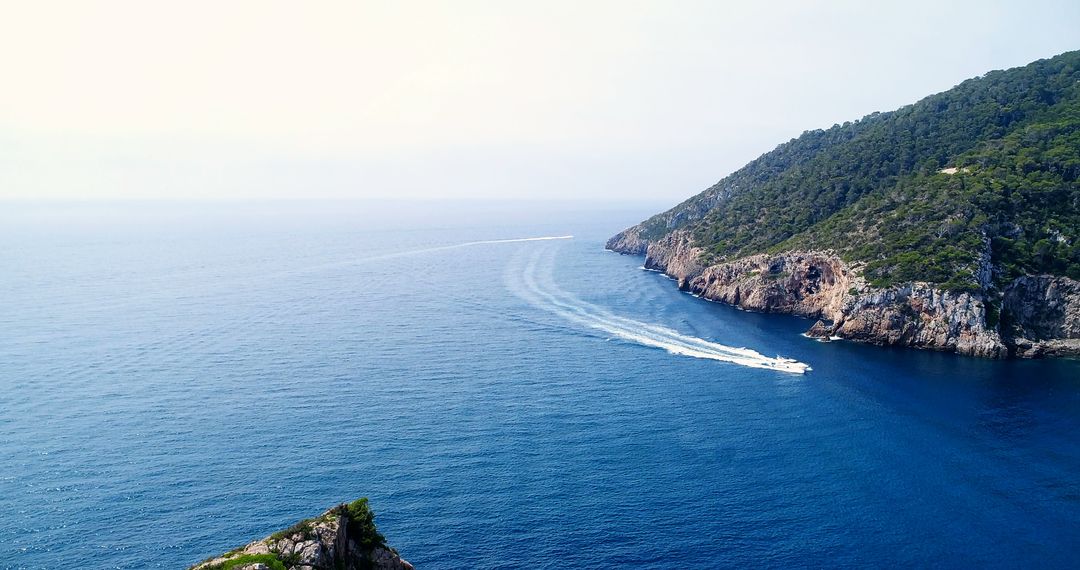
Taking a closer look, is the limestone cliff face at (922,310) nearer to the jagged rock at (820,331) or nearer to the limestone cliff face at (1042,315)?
the limestone cliff face at (1042,315)

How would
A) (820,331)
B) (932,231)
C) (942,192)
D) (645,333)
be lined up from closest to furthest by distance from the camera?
(820,331)
(645,333)
(932,231)
(942,192)

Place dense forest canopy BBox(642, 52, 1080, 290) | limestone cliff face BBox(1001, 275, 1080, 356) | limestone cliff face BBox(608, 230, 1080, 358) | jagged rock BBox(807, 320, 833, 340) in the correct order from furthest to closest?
1. jagged rock BBox(807, 320, 833, 340)
2. dense forest canopy BBox(642, 52, 1080, 290)
3. limestone cliff face BBox(608, 230, 1080, 358)
4. limestone cliff face BBox(1001, 275, 1080, 356)

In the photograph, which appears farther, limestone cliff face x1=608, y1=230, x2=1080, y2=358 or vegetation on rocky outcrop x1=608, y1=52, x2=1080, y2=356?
vegetation on rocky outcrop x1=608, y1=52, x2=1080, y2=356

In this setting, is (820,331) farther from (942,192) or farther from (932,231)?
(942,192)

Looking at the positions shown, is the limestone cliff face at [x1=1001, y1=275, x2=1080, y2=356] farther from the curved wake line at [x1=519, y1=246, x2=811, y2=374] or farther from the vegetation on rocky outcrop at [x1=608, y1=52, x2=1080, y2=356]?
the curved wake line at [x1=519, y1=246, x2=811, y2=374]

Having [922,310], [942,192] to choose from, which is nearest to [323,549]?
[922,310]

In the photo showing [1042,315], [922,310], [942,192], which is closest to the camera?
[1042,315]

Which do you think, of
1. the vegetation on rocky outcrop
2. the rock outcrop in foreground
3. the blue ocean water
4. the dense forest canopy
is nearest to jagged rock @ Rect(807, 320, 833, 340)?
the vegetation on rocky outcrop
